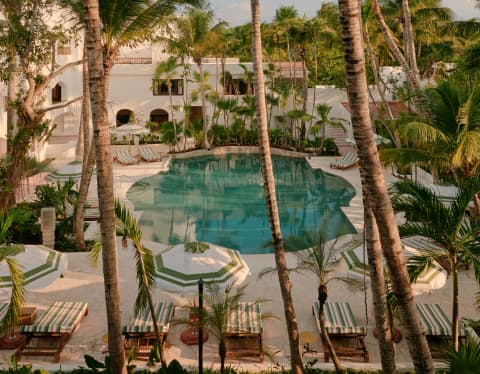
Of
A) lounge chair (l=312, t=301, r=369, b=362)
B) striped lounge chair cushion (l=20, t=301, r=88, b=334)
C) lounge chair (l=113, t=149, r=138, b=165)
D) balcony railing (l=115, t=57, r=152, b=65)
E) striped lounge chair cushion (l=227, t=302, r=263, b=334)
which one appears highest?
balcony railing (l=115, t=57, r=152, b=65)

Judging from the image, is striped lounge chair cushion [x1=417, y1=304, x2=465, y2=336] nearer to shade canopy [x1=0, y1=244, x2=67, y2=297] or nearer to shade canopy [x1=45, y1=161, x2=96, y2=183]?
shade canopy [x1=0, y1=244, x2=67, y2=297]

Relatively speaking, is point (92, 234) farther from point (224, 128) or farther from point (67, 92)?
point (67, 92)

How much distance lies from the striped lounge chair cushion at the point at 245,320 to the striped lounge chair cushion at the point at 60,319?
9.79 ft

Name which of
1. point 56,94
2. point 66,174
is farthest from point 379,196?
point 56,94

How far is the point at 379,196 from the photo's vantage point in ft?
15.2

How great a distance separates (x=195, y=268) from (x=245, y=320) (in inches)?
54.6

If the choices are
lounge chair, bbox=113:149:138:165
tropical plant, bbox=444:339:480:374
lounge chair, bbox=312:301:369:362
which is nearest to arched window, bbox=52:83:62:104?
lounge chair, bbox=113:149:138:165

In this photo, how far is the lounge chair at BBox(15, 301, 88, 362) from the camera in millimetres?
8891

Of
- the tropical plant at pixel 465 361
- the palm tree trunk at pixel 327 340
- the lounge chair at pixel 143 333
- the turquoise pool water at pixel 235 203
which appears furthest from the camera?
the turquoise pool water at pixel 235 203

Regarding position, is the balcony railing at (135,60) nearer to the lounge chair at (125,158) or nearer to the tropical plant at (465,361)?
the lounge chair at (125,158)

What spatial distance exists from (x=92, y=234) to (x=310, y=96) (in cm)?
2347

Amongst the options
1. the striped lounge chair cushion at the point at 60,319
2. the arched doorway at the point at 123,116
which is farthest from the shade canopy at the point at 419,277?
the arched doorway at the point at 123,116

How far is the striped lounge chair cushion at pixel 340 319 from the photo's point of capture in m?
9.13

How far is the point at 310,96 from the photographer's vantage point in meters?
35.3
